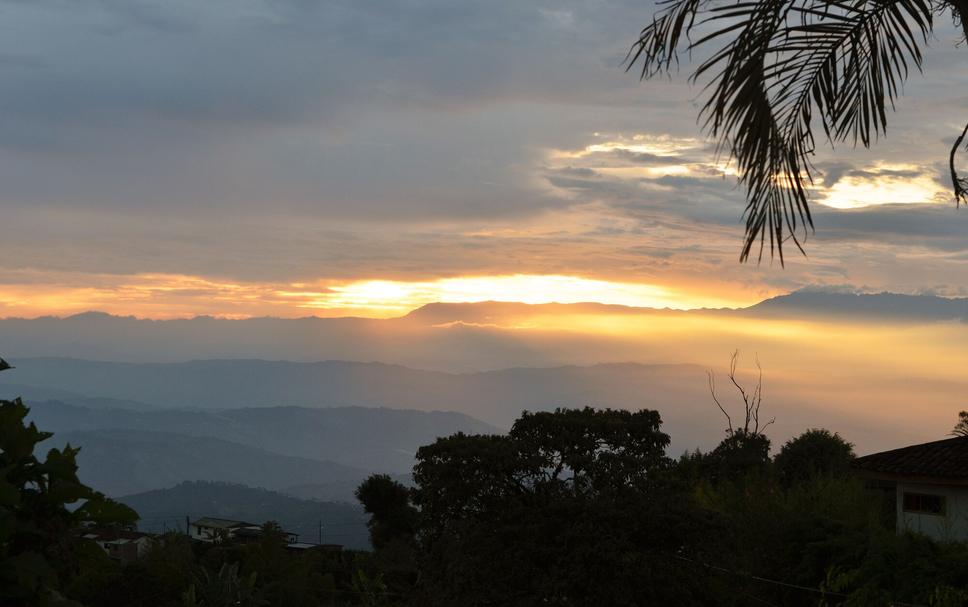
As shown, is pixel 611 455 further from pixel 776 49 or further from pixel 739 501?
pixel 776 49

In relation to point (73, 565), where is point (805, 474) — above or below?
below

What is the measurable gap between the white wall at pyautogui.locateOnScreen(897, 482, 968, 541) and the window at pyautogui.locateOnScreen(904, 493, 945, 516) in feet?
0.27

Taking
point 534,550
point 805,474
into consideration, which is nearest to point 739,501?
point 534,550

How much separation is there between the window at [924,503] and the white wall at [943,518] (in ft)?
0.27

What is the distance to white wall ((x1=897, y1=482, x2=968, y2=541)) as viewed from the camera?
23.1 meters

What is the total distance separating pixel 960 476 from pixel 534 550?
10.0 metres

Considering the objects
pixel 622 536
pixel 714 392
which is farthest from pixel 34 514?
pixel 714 392

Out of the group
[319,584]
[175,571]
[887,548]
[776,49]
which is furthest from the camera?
[319,584]

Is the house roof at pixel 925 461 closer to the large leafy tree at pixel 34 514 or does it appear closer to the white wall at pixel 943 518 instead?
the white wall at pixel 943 518

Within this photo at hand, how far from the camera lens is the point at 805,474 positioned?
4519cm

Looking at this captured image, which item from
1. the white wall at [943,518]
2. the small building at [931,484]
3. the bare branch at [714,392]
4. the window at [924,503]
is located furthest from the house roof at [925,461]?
the bare branch at [714,392]

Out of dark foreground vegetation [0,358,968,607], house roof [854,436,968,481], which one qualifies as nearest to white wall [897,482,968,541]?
house roof [854,436,968,481]

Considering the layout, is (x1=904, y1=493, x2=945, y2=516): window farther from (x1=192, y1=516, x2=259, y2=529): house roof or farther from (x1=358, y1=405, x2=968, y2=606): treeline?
(x1=192, y1=516, x2=259, y2=529): house roof

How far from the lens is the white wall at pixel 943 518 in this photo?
75.9 ft
